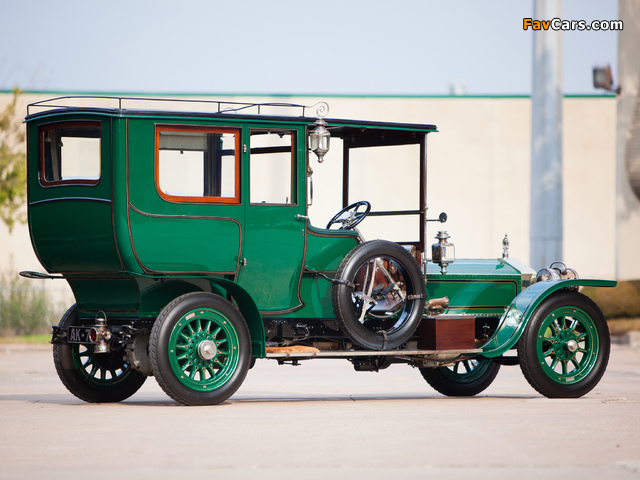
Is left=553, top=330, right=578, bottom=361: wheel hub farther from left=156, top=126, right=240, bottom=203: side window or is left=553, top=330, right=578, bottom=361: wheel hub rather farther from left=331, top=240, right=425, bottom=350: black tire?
left=156, top=126, right=240, bottom=203: side window

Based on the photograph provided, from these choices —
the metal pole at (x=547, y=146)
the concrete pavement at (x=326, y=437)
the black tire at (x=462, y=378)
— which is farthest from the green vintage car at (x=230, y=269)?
the metal pole at (x=547, y=146)

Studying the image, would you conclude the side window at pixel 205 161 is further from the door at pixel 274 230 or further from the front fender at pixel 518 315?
the front fender at pixel 518 315

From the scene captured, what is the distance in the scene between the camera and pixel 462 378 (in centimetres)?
1111

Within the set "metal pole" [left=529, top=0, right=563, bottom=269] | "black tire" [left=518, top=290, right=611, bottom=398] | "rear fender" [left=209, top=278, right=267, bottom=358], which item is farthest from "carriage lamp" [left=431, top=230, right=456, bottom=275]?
"metal pole" [left=529, top=0, right=563, bottom=269]

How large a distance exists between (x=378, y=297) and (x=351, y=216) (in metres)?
0.93

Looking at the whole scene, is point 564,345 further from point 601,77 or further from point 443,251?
point 601,77

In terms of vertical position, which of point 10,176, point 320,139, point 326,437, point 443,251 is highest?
point 10,176

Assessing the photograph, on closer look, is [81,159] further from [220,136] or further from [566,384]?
[566,384]

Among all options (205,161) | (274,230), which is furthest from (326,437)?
(205,161)

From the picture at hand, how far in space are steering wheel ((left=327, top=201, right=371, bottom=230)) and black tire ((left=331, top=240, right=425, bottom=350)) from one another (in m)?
0.55

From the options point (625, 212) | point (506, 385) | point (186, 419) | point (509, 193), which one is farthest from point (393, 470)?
point (509, 193)

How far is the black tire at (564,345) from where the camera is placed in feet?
32.7

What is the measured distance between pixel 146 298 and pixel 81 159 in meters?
1.29

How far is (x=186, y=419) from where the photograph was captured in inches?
315
